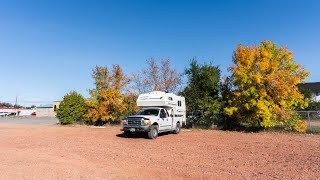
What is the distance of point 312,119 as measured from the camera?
19094 mm

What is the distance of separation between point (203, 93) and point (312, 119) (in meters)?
8.31

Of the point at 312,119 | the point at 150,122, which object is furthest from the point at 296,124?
the point at 150,122

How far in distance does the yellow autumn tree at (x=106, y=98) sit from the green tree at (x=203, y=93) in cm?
723

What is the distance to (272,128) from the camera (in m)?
18.3

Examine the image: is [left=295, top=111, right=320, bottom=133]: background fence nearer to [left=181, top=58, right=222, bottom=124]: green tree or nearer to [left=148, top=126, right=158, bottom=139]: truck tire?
[left=181, top=58, right=222, bottom=124]: green tree

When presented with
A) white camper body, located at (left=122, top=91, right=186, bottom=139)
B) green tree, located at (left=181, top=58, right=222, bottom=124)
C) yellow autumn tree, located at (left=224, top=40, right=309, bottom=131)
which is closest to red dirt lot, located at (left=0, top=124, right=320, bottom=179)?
white camper body, located at (left=122, top=91, right=186, bottom=139)

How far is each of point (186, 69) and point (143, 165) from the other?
1552cm

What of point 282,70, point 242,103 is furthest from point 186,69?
point 282,70

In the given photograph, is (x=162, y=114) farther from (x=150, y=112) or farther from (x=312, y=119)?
(x=312, y=119)

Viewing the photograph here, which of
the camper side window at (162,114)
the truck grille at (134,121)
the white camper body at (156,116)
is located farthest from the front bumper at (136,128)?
the camper side window at (162,114)

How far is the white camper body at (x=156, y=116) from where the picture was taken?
14977 millimetres

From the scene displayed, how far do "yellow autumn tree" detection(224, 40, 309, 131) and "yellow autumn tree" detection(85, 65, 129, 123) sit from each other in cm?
1131

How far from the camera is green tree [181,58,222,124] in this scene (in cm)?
2083

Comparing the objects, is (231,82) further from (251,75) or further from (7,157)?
(7,157)
